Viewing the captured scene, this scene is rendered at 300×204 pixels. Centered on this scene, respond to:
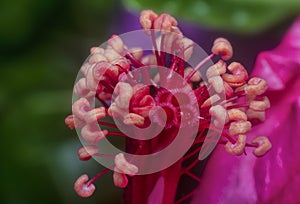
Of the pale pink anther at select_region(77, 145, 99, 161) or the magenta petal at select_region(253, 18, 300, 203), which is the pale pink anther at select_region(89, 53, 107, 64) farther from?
the magenta petal at select_region(253, 18, 300, 203)

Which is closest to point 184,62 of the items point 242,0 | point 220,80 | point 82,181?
point 220,80

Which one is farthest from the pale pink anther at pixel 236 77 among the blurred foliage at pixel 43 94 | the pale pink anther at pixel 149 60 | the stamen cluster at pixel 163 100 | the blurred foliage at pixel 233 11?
the blurred foliage at pixel 43 94

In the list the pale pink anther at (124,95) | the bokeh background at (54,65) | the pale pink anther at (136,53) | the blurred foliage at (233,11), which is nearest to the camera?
the pale pink anther at (124,95)

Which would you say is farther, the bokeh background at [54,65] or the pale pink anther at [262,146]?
the bokeh background at [54,65]

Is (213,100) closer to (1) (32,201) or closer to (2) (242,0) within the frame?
(2) (242,0)

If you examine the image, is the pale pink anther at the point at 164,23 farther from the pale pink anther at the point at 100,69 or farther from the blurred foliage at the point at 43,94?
the blurred foliage at the point at 43,94

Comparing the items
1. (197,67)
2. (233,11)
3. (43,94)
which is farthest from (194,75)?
(43,94)

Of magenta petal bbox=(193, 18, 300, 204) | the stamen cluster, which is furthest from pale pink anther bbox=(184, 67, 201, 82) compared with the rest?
magenta petal bbox=(193, 18, 300, 204)

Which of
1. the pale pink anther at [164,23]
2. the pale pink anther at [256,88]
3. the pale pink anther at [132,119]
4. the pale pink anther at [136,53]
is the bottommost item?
the pale pink anther at [132,119]
